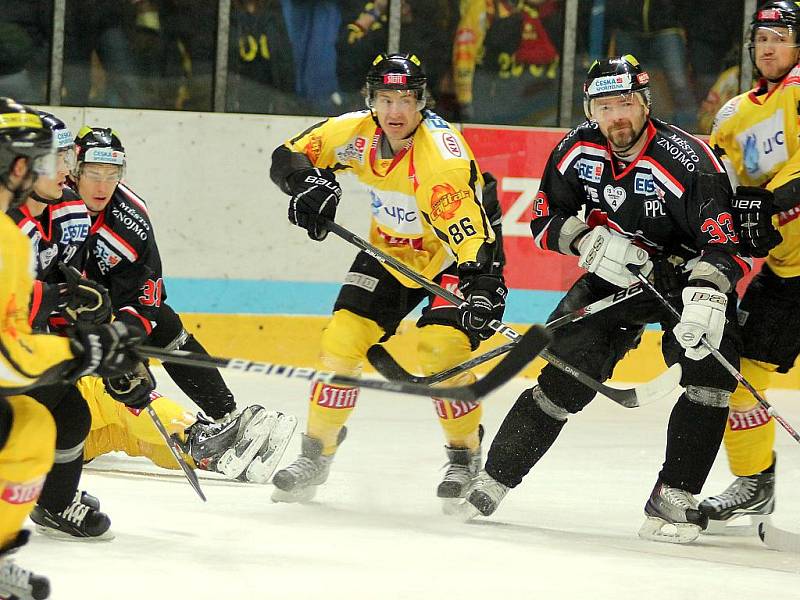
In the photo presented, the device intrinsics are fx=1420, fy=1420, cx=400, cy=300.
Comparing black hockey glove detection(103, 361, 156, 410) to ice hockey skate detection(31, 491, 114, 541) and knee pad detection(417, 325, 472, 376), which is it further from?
knee pad detection(417, 325, 472, 376)

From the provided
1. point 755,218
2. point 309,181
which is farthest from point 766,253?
point 309,181

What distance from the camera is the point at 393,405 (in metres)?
5.29

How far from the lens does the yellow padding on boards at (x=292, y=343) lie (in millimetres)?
5789

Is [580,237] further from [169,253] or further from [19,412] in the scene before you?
[169,253]

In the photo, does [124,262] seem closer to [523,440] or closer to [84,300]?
[84,300]

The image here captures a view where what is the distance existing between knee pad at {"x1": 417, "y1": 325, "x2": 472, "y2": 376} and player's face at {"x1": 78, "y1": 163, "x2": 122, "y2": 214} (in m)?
0.92

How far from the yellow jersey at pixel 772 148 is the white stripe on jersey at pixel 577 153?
0.33 metres

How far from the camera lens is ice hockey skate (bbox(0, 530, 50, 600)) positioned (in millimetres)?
2432

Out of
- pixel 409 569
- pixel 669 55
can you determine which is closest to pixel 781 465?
pixel 409 569

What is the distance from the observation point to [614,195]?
141 inches

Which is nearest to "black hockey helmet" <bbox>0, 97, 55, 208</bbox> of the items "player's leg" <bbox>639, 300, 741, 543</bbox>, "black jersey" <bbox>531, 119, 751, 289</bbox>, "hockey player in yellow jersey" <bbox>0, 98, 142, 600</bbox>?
"hockey player in yellow jersey" <bbox>0, 98, 142, 600</bbox>

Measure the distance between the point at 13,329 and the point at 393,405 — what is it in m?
3.04

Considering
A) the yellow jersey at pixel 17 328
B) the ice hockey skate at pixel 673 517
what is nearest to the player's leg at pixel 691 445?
the ice hockey skate at pixel 673 517

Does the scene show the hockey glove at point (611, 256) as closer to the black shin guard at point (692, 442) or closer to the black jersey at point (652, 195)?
the black jersey at point (652, 195)
